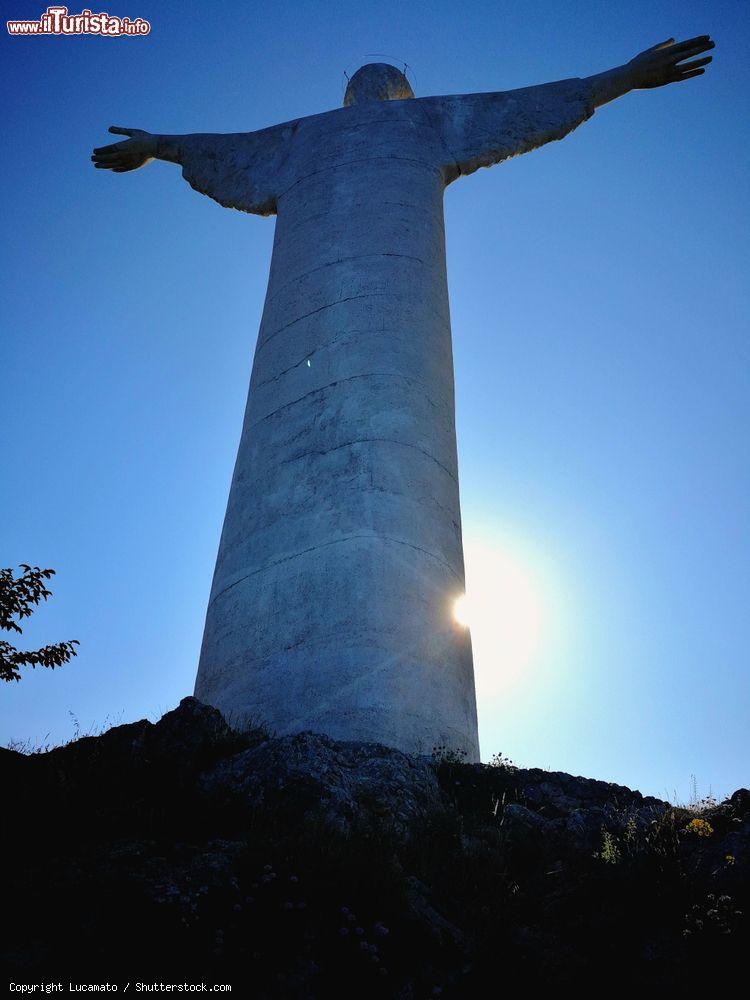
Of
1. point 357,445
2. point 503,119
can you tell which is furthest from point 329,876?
point 503,119

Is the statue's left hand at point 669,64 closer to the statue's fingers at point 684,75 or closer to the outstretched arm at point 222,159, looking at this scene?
the statue's fingers at point 684,75

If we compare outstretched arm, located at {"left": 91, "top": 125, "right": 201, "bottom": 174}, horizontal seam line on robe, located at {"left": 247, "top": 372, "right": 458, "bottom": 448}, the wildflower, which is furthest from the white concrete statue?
the wildflower

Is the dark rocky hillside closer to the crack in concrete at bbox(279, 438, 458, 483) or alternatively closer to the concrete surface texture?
the concrete surface texture

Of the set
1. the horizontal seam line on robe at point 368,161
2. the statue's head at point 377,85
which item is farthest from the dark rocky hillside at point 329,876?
the statue's head at point 377,85

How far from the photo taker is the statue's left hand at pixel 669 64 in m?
14.6

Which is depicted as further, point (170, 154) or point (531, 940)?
point (170, 154)

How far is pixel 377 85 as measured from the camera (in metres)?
16.5

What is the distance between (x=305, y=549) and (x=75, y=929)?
558 centimetres

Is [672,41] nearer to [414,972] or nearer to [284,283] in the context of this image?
[284,283]

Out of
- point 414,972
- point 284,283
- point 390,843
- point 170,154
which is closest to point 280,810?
point 390,843

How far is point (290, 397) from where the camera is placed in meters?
11.4

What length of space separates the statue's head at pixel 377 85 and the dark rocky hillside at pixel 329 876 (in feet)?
41.3

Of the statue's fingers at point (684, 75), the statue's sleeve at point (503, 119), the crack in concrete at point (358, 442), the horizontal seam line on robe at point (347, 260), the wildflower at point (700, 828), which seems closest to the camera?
the wildflower at point (700, 828)

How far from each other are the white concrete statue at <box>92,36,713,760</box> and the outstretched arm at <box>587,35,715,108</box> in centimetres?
2
